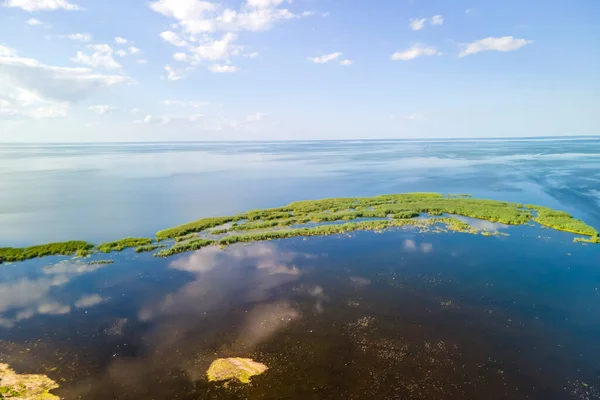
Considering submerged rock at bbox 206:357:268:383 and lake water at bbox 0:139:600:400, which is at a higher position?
lake water at bbox 0:139:600:400

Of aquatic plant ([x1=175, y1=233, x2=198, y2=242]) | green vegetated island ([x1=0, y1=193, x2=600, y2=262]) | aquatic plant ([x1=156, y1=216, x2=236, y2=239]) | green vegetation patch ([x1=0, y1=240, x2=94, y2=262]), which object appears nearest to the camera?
green vegetation patch ([x1=0, y1=240, x2=94, y2=262])

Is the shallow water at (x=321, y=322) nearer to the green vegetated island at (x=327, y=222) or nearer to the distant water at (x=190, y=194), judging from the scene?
the green vegetated island at (x=327, y=222)

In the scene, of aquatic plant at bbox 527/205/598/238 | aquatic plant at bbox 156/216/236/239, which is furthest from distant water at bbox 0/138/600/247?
aquatic plant at bbox 527/205/598/238

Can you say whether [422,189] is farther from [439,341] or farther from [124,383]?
[124,383]

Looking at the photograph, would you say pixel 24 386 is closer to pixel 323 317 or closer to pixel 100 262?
pixel 323 317

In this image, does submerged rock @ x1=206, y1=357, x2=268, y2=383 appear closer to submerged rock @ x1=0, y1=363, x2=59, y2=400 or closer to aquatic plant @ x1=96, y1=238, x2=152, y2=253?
submerged rock @ x1=0, y1=363, x2=59, y2=400

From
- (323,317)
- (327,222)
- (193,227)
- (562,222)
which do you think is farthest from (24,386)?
(562,222)
